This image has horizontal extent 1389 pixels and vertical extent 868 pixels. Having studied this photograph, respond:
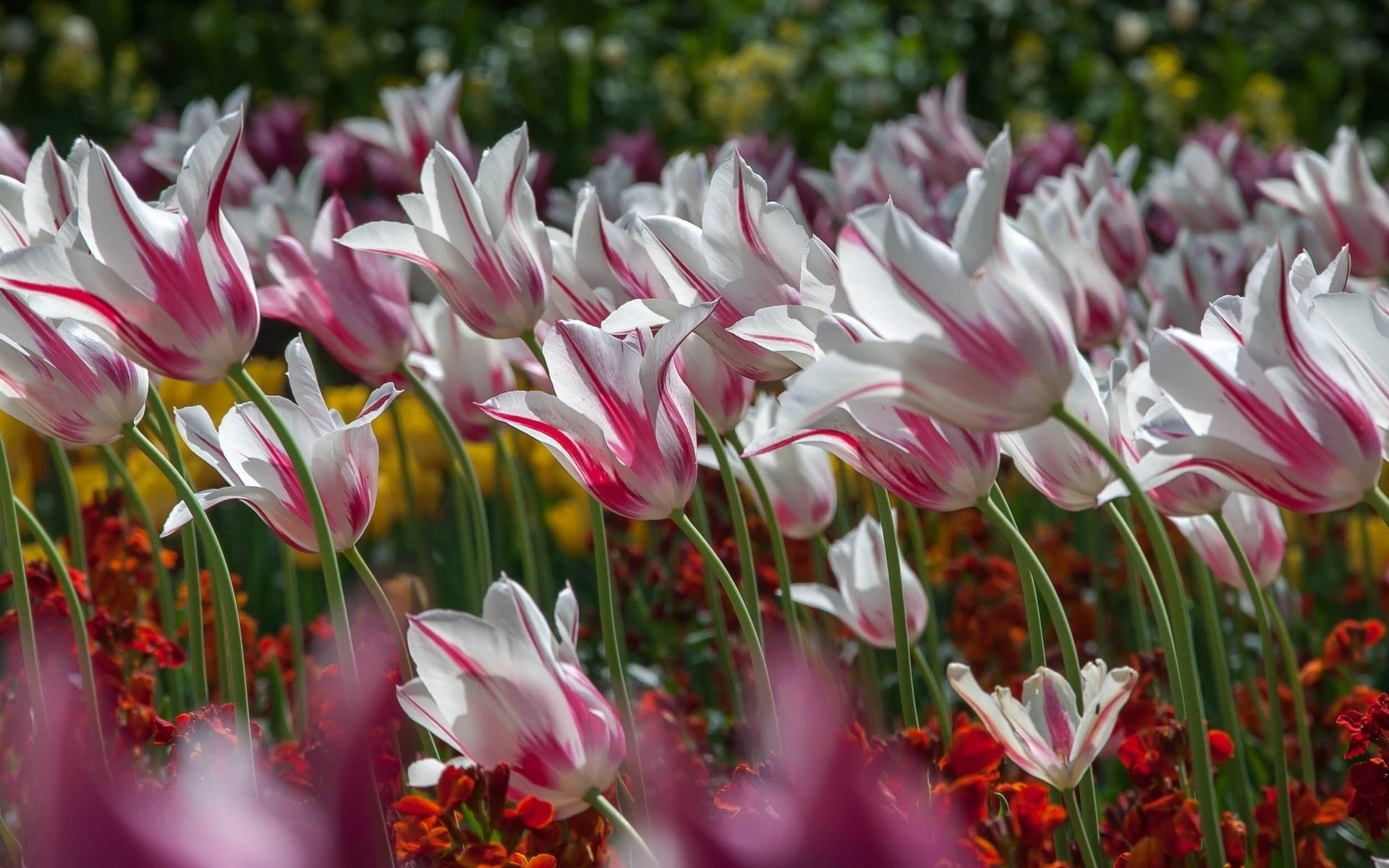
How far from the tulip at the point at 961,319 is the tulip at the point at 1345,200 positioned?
119 centimetres

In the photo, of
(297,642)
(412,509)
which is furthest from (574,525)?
(297,642)

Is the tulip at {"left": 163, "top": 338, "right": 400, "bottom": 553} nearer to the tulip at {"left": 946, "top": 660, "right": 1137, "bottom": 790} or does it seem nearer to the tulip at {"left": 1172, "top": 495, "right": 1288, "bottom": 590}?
the tulip at {"left": 946, "top": 660, "right": 1137, "bottom": 790}

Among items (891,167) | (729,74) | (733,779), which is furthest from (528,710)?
(729,74)

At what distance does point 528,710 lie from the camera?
65 cm

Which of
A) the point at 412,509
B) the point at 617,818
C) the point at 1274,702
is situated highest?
the point at 617,818

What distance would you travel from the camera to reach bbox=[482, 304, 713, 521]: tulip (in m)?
0.78

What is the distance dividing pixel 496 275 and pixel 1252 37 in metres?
6.56

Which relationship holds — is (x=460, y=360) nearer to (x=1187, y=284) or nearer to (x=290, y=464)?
(x=290, y=464)

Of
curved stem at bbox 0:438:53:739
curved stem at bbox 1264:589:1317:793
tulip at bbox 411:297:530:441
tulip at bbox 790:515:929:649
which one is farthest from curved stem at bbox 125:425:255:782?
curved stem at bbox 1264:589:1317:793

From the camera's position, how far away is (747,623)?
81 centimetres

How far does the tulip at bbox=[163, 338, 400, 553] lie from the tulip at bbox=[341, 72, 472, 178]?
1315mm

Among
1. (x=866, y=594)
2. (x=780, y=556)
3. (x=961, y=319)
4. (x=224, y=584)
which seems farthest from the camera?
(x=866, y=594)

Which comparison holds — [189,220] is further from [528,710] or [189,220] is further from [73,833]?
[73,833]

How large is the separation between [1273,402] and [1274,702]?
1.56 feet
